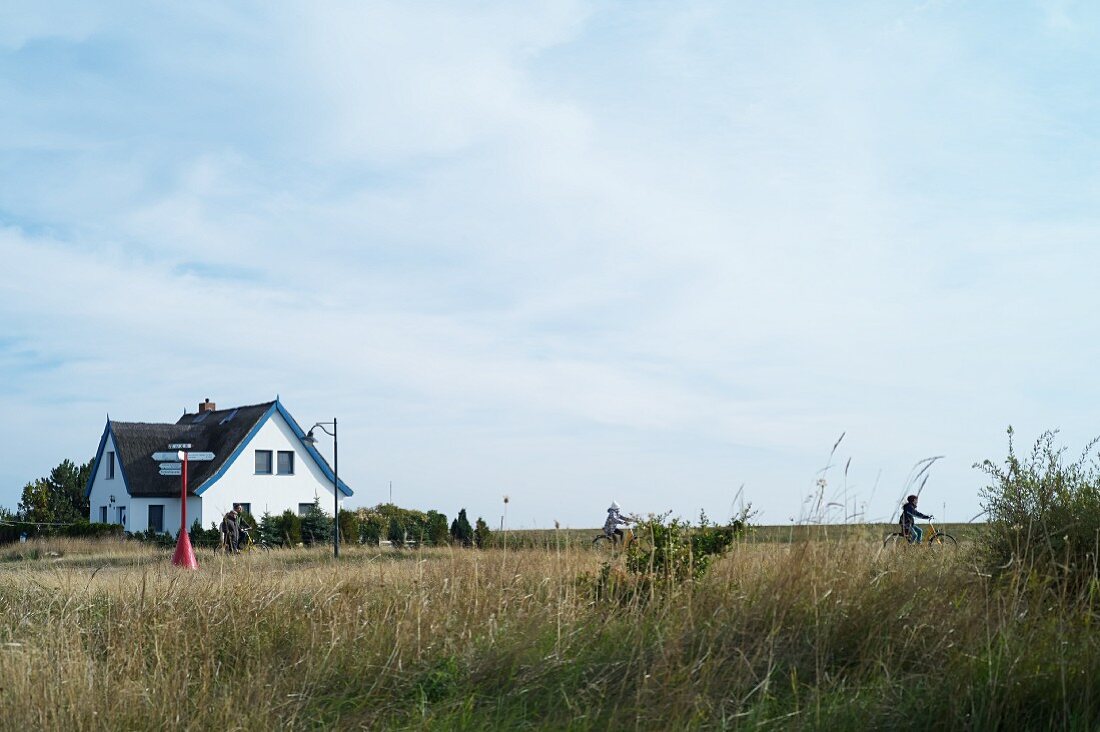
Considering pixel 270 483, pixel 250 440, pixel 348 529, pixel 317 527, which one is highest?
pixel 250 440

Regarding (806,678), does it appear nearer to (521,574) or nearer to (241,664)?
(521,574)

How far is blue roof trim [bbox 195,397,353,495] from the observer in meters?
42.2

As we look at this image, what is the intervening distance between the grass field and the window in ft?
123

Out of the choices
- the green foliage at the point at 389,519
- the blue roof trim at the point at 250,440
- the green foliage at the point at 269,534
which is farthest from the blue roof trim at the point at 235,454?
the green foliage at the point at 269,534

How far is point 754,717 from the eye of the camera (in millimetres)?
5426

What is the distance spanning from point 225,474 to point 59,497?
12930 mm

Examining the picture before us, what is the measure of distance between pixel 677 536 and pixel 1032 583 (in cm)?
264

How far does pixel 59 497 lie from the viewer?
50.2 meters

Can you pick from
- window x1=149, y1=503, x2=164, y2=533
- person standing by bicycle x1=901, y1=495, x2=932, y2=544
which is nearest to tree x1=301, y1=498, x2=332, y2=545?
window x1=149, y1=503, x2=164, y2=533

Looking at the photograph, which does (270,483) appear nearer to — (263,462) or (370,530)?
(263,462)

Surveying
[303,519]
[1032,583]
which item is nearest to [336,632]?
[1032,583]

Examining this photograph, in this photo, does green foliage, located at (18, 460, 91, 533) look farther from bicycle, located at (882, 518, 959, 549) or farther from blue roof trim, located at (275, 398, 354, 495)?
bicycle, located at (882, 518, 959, 549)

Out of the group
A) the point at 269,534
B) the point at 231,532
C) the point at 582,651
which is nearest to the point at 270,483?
the point at 269,534

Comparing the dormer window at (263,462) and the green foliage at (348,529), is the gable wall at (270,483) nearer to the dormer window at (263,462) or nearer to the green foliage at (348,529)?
the dormer window at (263,462)
